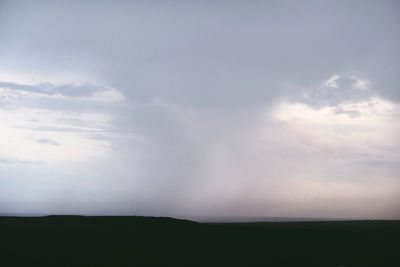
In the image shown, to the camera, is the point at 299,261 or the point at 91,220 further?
the point at 91,220

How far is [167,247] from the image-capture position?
36.9m

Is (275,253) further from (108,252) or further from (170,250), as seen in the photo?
(108,252)

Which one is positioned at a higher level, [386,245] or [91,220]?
[91,220]

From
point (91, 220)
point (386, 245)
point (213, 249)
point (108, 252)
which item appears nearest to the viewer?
point (108, 252)

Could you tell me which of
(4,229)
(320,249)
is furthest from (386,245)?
(4,229)

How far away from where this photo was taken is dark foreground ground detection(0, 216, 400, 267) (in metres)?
32.7

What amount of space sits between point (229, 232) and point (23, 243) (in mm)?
23634

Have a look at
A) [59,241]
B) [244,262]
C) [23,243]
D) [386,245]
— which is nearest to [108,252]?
[59,241]

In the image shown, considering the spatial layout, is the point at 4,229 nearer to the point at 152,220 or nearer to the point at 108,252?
the point at 108,252

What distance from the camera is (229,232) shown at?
47.2 m

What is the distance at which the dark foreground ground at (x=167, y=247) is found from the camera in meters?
32.7

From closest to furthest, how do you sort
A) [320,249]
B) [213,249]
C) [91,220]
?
[213,249] < [320,249] < [91,220]

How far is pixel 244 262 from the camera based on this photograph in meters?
34.2

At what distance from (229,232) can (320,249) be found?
11395 mm
